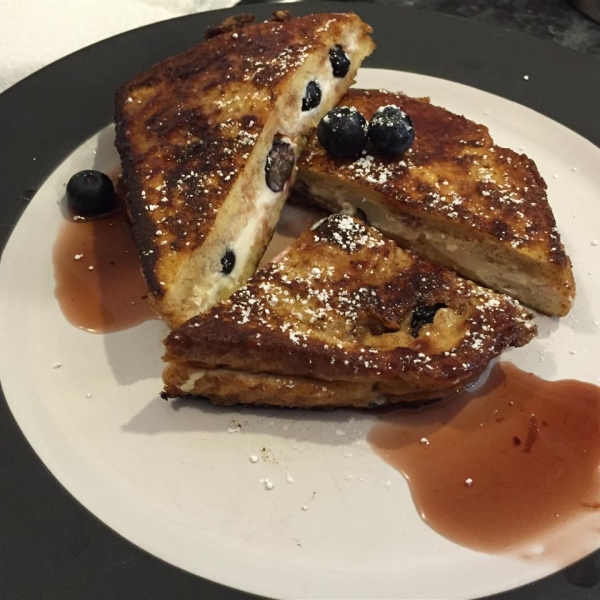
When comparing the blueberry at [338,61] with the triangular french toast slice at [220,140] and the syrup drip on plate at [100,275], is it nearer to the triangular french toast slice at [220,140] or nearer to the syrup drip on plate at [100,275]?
the triangular french toast slice at [220,140]

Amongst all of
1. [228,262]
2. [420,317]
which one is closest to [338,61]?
[228,262]

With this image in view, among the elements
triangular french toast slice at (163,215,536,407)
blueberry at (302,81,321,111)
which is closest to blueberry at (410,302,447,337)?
triangular french toast slice at (163,215,536,407)

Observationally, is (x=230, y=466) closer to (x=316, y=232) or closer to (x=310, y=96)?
(x=316, y=232)

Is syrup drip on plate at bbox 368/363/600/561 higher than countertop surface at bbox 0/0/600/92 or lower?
lower

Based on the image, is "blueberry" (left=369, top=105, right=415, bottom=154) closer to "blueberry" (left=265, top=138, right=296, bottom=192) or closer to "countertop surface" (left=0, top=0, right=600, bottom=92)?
"blueberry" (left=265, top=138, right=296, bottom=192)

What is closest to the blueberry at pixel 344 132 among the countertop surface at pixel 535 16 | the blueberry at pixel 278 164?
the blueberry at pixel 278 164
